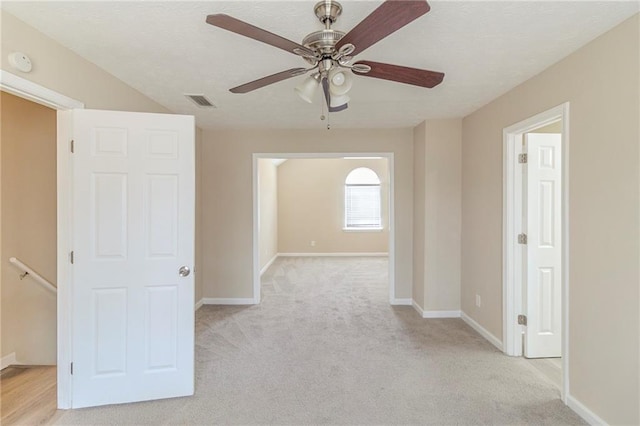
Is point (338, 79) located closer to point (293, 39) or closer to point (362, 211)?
point (293, 39)

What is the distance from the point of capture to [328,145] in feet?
14.5

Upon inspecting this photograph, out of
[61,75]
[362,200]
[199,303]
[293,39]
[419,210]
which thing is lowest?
[199,303]

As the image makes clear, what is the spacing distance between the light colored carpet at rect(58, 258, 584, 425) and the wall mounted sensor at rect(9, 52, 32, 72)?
7.12ft

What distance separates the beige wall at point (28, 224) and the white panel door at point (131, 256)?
0.97m

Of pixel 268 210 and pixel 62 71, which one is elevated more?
pixel 62 71

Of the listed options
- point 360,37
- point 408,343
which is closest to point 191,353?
point 408,343

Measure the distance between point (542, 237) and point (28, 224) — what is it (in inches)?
179

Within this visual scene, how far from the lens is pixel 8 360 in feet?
8.96

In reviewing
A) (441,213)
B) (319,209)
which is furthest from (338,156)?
(319,209)

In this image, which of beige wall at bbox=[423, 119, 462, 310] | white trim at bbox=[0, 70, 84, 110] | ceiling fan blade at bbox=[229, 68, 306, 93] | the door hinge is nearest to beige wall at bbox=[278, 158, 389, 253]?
beige wall at bbox=[423, 119, 462, 310]

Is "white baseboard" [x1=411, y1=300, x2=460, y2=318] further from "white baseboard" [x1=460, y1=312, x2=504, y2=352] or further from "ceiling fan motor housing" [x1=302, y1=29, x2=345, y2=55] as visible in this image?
"ceiling fan motor housing" [x1=302, y1=29, x2=345, y2=55]

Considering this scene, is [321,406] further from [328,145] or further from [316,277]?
[316,277]

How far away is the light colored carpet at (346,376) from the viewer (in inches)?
83.8

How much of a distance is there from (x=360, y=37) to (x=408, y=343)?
2.86 metres
